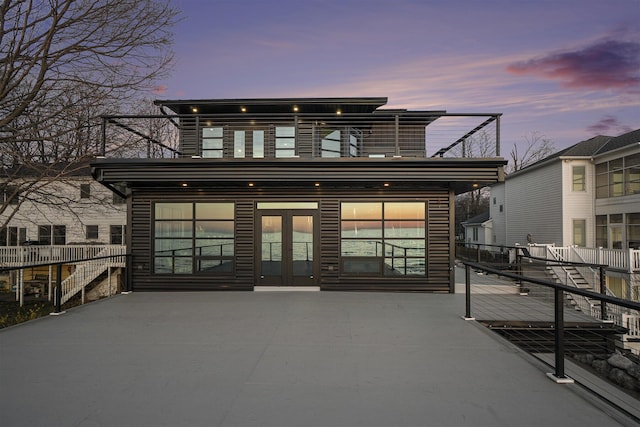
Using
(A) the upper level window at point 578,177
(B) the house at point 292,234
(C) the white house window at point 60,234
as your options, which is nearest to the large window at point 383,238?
(B) the house at point 292,234

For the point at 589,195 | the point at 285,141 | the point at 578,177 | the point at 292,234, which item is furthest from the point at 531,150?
the point at 292,234

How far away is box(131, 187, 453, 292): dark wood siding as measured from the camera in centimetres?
855

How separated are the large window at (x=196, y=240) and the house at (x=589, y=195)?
16.6 metres

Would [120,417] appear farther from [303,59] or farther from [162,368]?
[303,59]

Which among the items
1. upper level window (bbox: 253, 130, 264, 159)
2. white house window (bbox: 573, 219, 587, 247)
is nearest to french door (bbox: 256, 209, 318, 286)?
upper level window (bbox: 253, 130, 264, 159)

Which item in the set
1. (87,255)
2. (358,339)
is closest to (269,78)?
(87,255)

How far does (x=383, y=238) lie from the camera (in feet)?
28.5

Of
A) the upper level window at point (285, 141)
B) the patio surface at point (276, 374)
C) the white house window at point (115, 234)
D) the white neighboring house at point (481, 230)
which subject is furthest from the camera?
the white neighboring house at point (481, 230)

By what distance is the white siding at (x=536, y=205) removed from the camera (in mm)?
17188

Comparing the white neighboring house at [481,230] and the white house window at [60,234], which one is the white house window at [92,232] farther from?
the white neighboring house at [481,230]

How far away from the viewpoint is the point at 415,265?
8.62m

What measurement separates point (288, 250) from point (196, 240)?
250 cm

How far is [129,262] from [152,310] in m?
2.75

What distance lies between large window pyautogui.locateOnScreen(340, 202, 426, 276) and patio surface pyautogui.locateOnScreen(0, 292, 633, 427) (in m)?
2.49
